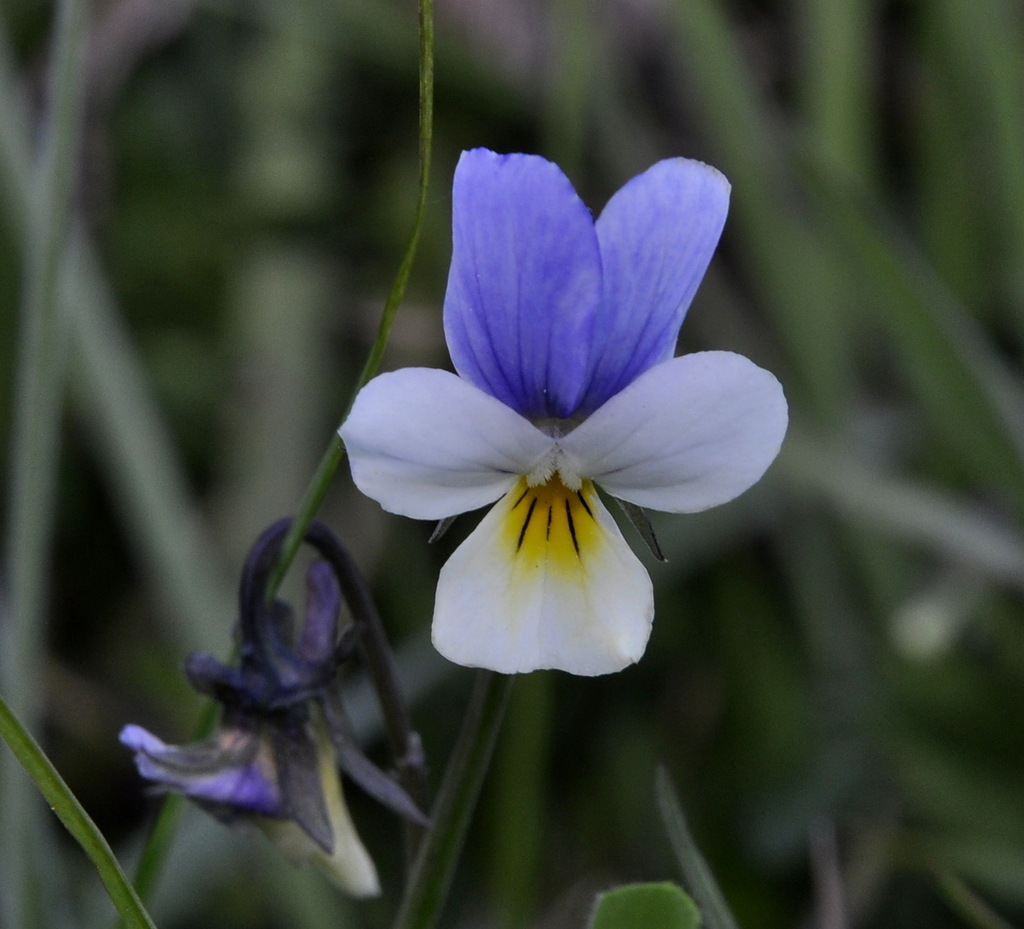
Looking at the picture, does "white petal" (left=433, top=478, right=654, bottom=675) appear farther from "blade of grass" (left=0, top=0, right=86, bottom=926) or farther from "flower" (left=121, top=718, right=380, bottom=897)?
"blade of grass" (left=0, top=0, right=86, bottom=926)

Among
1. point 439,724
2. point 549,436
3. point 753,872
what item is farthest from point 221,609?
point 549,436

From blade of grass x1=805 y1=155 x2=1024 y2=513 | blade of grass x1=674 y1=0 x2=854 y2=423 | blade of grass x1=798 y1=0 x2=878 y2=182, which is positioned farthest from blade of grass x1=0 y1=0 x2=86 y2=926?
blade of grass x1=798 y1=0 x2=878 y2=182

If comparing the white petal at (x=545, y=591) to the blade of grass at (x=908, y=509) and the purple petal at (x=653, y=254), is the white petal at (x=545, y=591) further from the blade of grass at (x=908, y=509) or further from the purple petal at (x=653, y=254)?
the blade of grass at (x=908, y=509)

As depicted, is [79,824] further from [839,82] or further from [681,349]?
[839,82]

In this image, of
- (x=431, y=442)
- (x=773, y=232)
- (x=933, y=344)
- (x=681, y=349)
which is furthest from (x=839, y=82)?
(x=431, y=442)

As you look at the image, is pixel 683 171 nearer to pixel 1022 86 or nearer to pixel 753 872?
pixel 753 872
